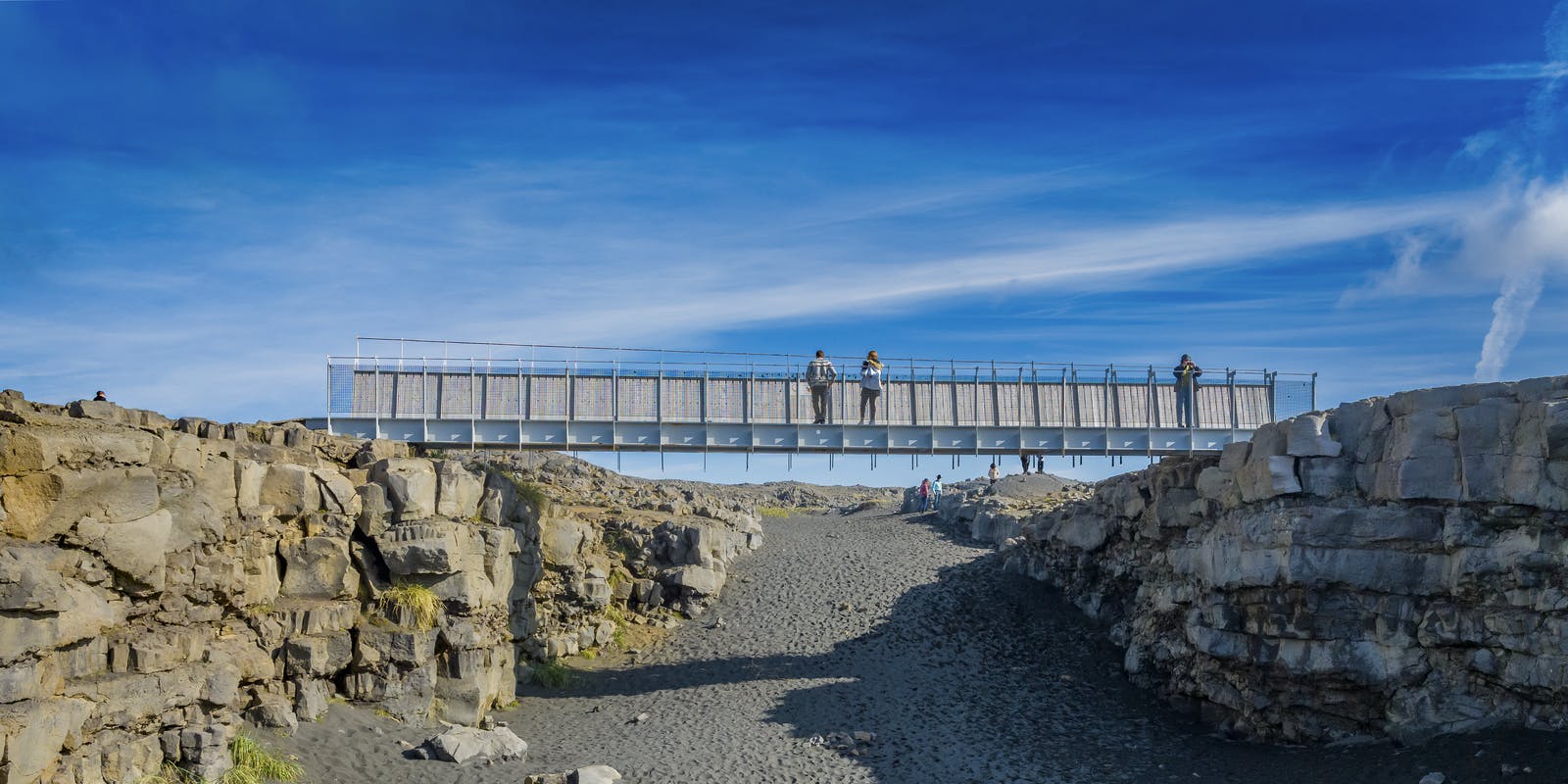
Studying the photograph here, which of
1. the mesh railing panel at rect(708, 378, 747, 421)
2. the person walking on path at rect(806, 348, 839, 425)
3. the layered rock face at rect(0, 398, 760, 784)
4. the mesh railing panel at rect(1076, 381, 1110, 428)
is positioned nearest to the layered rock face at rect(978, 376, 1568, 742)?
the mesh railing panel at rect(1076, 381, 1110, 428)

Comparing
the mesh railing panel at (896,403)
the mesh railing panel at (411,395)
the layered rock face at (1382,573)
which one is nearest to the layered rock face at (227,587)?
the mesh railing panel at (411,395)

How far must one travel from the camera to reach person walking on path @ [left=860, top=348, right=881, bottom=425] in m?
34.7

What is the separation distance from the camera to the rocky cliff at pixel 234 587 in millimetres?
19016

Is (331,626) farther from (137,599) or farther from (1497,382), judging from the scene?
(1497,382)

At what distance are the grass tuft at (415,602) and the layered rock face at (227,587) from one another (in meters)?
0.04

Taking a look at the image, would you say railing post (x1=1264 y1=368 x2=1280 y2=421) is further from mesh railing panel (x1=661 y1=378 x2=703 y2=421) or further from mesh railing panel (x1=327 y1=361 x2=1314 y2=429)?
mesh railing panel (x1=661 y1=378 x2=703 y2=421)

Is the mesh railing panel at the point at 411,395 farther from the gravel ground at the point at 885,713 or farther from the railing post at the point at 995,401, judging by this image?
the railing post at the point at 995,401

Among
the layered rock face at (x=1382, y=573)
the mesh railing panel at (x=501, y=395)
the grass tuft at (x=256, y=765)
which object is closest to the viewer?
the grass tuft at (x=256, y=765)

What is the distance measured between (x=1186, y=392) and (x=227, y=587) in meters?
26.7

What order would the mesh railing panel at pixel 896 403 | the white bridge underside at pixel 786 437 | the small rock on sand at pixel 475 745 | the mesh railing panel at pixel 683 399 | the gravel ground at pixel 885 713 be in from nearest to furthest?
the gravel ground at pixel 885 713 → the small rock on sand at pixel 475 745 → the white bridge underside at pixel 786 437 → the mesh railing panel at pixel 683 399 → the mesh railing panel at pixel 896 403

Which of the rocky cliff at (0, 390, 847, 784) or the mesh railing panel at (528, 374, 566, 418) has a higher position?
the mesh railing panel at (528, 374, 566, 418)

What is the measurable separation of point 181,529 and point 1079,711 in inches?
880

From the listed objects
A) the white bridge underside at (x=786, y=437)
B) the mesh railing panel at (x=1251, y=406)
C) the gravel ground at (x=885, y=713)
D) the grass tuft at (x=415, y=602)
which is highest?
the mesh railing panel at (x=1251, y=406)

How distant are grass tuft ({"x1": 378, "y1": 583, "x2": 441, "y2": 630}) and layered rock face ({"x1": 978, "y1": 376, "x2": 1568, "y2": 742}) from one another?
19.2 m
